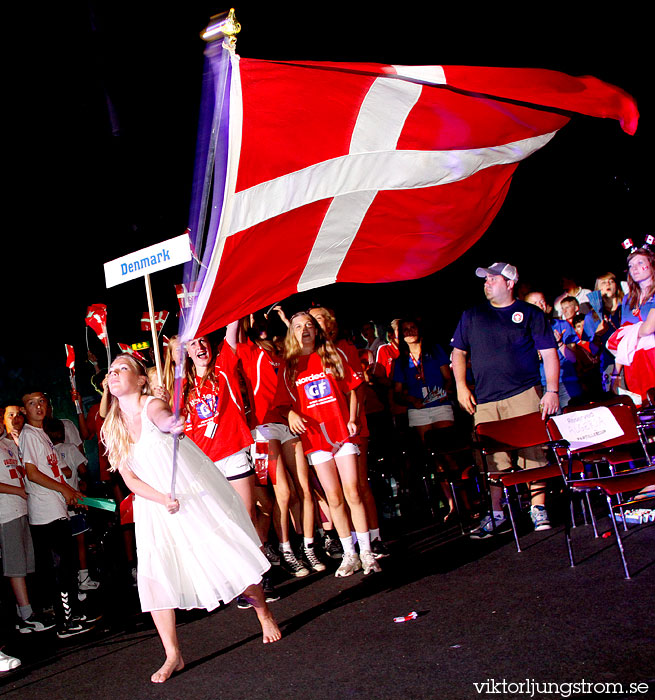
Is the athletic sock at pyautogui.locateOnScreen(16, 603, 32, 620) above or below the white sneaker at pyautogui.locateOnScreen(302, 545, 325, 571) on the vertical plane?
above

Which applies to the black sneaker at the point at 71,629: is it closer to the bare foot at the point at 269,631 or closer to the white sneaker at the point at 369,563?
the bare foot at the point at 269,631

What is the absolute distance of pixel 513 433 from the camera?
5.74 metres

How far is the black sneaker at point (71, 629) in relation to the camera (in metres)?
5.30

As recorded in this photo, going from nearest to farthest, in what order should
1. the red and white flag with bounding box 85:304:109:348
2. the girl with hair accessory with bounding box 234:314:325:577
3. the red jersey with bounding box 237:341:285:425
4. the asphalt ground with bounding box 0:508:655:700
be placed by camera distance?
the asphalt ground with bounding box 0:508:655:700
the red jersey with bounding box 237:341:285:425
the girl with hair accessory with bounding box 234:314:325:577
the red and white flag with bounding box 85:304:109:348

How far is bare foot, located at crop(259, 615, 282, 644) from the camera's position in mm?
4277

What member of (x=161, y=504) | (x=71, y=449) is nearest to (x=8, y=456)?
(x=71, y=449)

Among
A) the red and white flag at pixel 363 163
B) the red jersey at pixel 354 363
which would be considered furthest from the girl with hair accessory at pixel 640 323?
the red jersey at pixel 354 363

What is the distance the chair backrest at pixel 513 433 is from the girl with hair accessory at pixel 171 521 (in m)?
2.32

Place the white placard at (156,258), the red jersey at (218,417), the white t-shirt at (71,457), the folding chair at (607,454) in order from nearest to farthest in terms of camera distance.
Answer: the white placard at (156,258) < the folding chair at (607,454) < the red jersey at (218,417) < the white t-shirt at (71,457)

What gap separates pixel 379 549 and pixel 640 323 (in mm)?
2804

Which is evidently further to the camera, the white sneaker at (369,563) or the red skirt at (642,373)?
the red skirt at (642,373)

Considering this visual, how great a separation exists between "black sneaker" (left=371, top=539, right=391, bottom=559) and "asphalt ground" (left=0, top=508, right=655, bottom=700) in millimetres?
127

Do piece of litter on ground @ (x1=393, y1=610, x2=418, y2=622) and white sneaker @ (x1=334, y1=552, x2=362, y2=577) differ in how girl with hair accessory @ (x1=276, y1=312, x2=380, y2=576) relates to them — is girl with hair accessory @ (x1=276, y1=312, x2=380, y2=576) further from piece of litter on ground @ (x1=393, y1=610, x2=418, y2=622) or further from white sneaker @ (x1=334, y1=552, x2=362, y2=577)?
piece of litter on ground @ (x1=393, y1=610, x2=418, y2=622)

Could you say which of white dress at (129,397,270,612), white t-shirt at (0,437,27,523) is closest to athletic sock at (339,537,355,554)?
white dress at (129,397,270,612)
